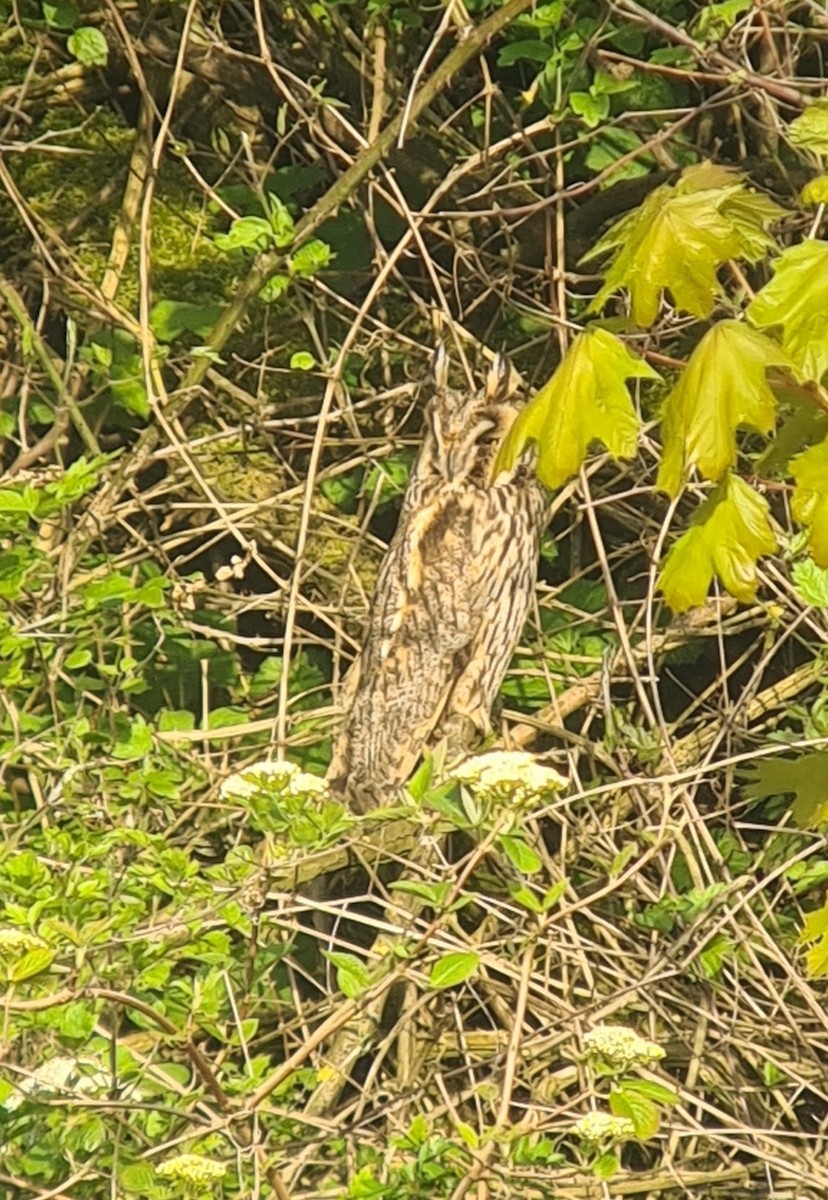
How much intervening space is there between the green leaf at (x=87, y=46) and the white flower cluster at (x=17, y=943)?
215cm

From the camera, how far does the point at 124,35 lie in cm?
325

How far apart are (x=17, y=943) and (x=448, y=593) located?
1837 millimetres

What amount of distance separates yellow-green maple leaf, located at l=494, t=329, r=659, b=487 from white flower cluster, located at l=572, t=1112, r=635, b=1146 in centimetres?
74

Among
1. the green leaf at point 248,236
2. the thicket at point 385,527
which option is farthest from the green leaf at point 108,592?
the green leaf at point 248,236

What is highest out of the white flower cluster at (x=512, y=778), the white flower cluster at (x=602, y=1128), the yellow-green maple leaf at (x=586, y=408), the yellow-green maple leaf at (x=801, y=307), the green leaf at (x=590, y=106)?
the yellow-green maple leaf at (x=801, y=307)

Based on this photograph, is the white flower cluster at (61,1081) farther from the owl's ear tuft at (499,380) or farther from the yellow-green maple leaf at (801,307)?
the owl's ear tuft at (499,380)

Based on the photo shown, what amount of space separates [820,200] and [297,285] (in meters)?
1.70

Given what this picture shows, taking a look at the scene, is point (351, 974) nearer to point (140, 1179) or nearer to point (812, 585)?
point (140, 1179)

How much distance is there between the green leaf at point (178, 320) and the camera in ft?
11.2

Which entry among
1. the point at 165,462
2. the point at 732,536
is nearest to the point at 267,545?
the point at 165,462

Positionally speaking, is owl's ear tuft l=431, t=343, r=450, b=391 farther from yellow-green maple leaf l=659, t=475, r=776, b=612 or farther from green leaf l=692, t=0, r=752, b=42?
yellow-green maple leaf l=659, t=475, r=776, b=612

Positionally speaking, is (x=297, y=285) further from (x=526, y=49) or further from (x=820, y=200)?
(x=820, y=200)

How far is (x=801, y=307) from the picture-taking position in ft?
5.39

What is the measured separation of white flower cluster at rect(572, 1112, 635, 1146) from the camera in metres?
1.78
